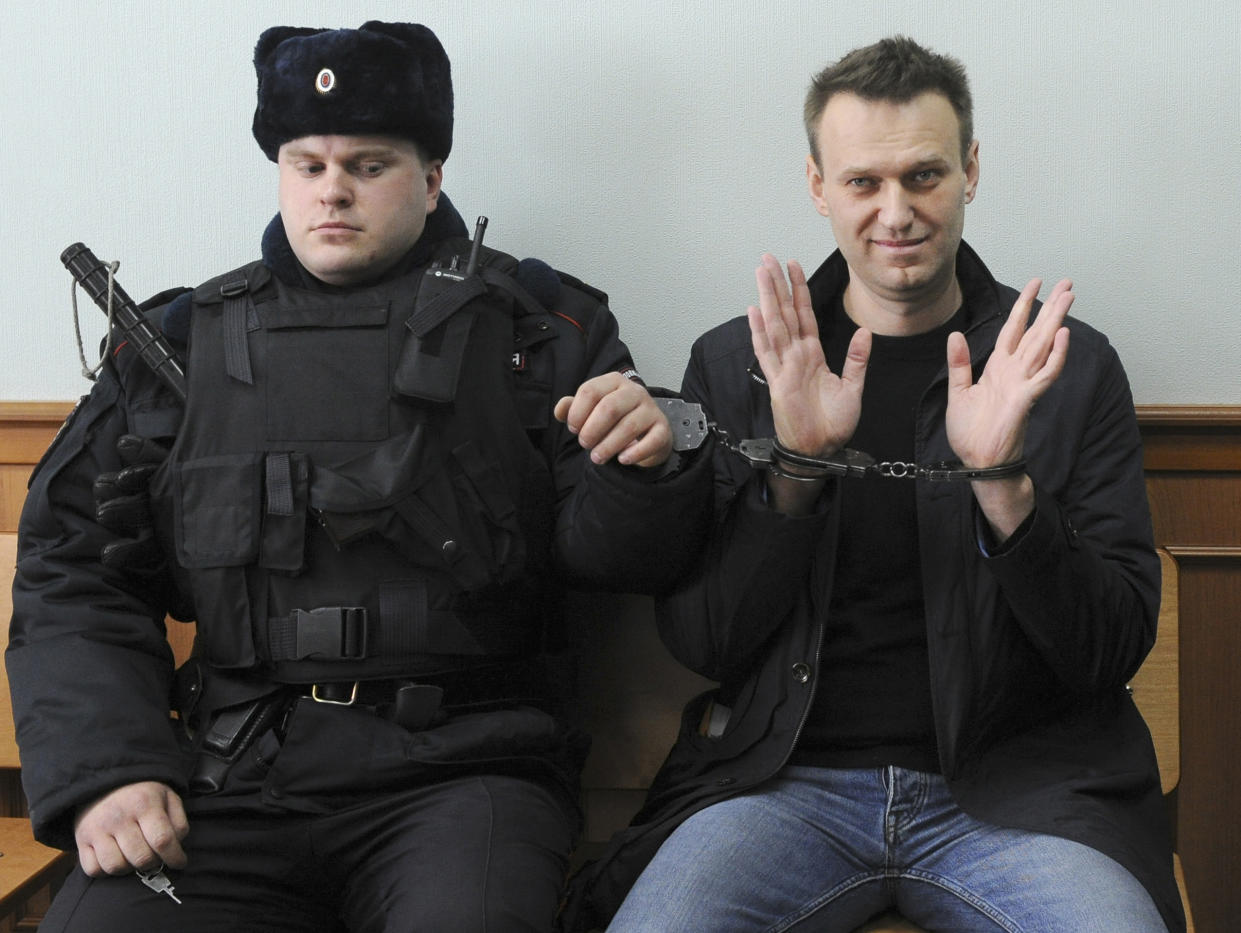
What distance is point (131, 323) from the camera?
1.88 meters

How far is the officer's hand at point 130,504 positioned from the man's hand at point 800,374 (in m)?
0.88

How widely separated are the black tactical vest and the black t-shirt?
1.49ft

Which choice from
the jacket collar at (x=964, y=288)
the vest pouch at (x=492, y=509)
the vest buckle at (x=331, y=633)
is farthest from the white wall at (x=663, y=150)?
the vest buckle at (x=331, y=633)

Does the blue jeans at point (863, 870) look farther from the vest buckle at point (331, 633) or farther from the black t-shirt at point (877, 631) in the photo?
the vest buckle at point (331, 633)

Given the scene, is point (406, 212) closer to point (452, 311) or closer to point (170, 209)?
point (452, 311)

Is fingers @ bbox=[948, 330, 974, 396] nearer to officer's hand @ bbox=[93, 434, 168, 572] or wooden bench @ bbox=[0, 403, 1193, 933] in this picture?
wooden bench @ bbox=[0, 403, 1193, 933]

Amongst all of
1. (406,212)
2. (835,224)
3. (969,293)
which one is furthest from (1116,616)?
(406,212)

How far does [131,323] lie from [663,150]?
88cm

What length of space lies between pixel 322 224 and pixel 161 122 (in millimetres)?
594

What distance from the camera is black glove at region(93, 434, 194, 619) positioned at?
5.90 ft

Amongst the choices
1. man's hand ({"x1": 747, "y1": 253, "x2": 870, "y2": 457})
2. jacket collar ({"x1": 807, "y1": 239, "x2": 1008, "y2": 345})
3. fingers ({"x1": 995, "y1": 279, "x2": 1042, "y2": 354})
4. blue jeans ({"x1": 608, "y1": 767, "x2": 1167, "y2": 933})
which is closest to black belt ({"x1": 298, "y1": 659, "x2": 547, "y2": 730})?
blue jeans ({"x1": 608, "y1": 767, "x2": 1167, "y2": 933})

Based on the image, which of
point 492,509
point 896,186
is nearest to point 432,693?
point 492,509

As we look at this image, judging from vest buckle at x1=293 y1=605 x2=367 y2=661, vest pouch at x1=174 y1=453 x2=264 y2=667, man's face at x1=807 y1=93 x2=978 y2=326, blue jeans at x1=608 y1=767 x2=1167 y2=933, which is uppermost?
man's face at x1=807 y1=93 x2=978 y2=326

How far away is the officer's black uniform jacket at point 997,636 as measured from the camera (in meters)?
1.61
